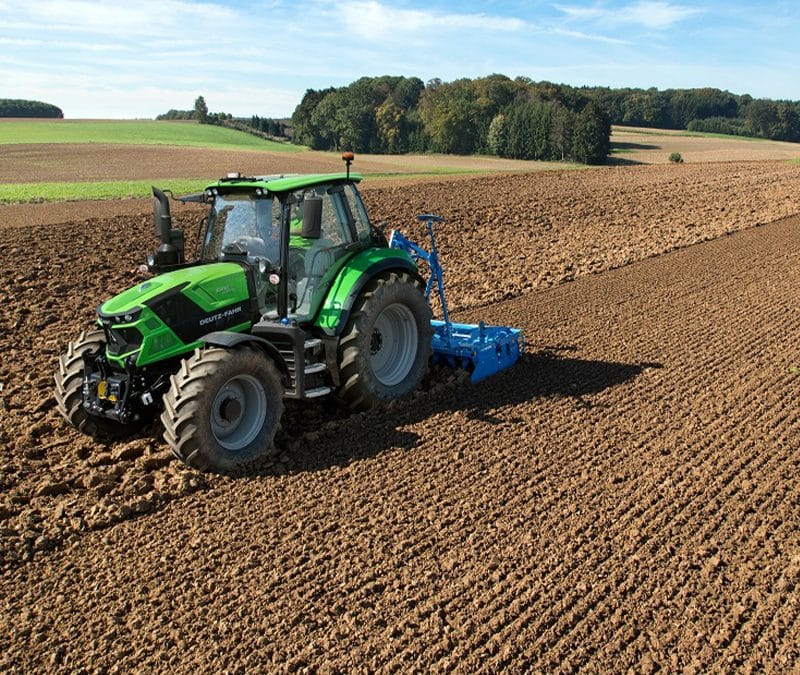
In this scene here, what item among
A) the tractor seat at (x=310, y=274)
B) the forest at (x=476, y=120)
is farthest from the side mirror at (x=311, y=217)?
the forest at (x=476, y=120)

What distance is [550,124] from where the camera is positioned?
62000 mm

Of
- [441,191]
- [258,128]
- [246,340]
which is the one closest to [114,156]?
[441,191]

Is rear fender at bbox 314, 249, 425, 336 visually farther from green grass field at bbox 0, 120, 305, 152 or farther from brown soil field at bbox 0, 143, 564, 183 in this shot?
green grass field at bbox 0, 120, 305, 152

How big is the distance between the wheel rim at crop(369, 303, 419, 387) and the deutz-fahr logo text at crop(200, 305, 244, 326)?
4.65ft

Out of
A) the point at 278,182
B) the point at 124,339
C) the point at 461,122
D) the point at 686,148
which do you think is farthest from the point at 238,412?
the point at 686,148

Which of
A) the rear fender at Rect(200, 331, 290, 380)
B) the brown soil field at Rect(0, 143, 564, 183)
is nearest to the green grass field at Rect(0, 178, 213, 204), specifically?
the brown soil field at Rect(0, 143, 564, 183)

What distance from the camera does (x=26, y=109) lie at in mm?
101312

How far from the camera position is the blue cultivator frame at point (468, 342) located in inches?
315

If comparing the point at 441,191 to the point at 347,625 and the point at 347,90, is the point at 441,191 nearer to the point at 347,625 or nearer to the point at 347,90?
the point at 347,625

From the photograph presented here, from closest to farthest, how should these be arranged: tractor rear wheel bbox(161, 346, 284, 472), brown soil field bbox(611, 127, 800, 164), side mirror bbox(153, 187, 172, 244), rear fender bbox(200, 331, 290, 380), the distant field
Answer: tractor rear wheel bbox(161, 346, 284, 472), rear fender bbox(200, 331, 290, 380), side mirror bbox(153, 187, 172, 244), the distant field, brown soil field bbox(611, 127, 800, 164)

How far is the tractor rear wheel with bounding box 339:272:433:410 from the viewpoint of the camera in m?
6.74

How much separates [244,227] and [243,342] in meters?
1.26

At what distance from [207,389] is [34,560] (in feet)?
5.04

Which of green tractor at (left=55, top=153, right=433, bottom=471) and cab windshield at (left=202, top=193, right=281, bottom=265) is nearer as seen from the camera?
green tractor at (left=55, top=153, right=433, bottom=471)
